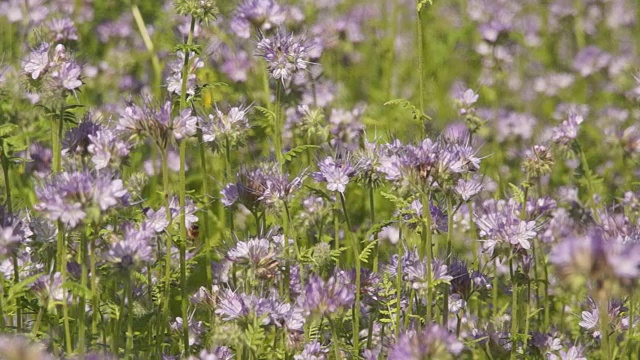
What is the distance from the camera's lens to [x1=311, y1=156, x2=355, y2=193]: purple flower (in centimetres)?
362

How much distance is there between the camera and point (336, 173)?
143 inches

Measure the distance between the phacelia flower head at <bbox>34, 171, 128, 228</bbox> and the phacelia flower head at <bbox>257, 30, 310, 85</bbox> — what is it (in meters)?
1.04

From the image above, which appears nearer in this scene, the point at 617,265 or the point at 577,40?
the point at 617,265

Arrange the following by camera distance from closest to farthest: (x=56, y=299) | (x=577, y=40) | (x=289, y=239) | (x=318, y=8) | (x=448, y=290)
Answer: (x=56, y=299) < (x=448, y=290) < (x=289, y=239) < (x=318, y=8) < (x=577, y=40)

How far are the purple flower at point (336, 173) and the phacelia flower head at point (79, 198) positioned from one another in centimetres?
87

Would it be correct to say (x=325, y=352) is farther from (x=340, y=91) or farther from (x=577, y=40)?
(x=577, y=40)

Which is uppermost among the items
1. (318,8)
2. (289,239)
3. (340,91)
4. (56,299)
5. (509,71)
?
(318,8)

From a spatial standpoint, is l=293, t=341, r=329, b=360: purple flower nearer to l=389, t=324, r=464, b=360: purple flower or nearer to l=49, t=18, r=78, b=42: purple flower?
l=389, t=324, r=464, b=360: purple flower

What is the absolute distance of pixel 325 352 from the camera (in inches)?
138

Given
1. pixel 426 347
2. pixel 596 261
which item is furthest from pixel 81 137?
pixel 596 261

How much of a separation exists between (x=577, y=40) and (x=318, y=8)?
97.2 inches

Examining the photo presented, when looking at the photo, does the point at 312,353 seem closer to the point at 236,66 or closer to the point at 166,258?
the point at 166,258

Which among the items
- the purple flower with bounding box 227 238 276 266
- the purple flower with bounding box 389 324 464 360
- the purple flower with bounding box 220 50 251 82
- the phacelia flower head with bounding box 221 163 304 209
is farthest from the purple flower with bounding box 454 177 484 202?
the purple flower with bounding box 220 50 251 82

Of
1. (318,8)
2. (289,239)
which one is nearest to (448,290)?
(289,239)
